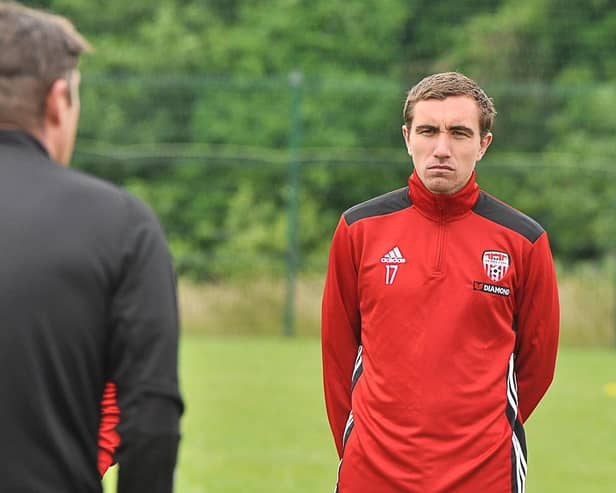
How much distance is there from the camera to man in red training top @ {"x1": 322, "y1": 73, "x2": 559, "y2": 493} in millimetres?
3939

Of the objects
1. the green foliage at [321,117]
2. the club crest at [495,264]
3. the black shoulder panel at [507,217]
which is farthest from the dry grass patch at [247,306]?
the club crest at [495,264]

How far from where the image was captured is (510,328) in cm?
408

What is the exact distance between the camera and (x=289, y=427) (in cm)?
1123

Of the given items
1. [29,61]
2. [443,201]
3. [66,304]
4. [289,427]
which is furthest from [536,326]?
[289,427]

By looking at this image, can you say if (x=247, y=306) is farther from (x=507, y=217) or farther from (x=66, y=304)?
(x=66, y=304)

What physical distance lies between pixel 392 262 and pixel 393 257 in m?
0.02

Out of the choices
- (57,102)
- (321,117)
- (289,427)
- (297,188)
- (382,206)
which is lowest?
(289,427)

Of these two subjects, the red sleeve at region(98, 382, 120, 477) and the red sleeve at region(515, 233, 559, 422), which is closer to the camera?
the red sleeve at region(98, 382, 120, 477)

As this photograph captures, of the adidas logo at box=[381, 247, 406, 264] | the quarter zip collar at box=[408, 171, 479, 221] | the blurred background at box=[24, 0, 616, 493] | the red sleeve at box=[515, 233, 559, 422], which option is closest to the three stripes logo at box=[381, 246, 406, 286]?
the adidas logo at box=[381, 247, 406, 264]

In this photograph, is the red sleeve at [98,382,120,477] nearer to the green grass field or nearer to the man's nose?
the man's nose

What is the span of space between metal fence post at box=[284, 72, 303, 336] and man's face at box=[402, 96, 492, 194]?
1526 centimetres

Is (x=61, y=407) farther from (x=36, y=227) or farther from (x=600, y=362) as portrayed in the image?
(x=600, y=362)

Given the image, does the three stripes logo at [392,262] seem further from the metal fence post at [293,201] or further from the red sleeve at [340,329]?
the metal fence post at [293,201]

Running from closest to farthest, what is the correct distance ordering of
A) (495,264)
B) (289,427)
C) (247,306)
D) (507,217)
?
(495,264) < (507,217) < (289,427) < (247,306)
